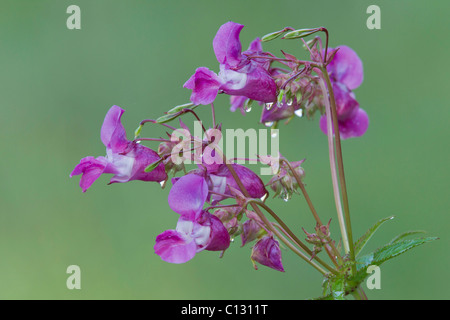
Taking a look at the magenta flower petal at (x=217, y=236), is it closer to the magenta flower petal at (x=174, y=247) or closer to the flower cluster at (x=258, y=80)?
the magenta flower petal at (x=174, y=247)

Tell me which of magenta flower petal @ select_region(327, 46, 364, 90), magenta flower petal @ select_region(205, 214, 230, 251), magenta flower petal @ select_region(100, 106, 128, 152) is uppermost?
magenta flower petal @ select_region(327, 46, 364, 90)

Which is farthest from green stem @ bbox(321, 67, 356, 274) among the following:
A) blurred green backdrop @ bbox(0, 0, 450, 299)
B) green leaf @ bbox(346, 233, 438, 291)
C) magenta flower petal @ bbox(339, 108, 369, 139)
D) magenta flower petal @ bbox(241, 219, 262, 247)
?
blurred green backdrop @ bbox(0, 0, 450, 299)

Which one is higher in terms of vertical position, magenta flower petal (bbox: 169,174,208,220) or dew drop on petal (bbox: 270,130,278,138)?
dew drop on petal (bbox: 270,130,278,138)

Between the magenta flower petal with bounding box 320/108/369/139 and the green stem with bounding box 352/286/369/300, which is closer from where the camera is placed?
the green stem with bounding box 352/286/369/300

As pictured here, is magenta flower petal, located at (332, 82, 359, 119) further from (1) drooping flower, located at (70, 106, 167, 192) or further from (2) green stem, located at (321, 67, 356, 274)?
(1) drooping flower, located at (70, 106, 167, 192)

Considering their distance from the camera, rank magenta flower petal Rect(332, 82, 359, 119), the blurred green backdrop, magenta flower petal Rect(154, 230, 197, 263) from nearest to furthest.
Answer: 1. magenta flower petal Rect(154, 230, 197, 263)
2. magenta flower petal Rect(332, 82, 359, 119)
3. the blurred green backdrop

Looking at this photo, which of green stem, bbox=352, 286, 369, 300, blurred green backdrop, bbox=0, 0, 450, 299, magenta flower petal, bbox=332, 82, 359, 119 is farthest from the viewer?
blurred green backdrop, bbox=0, 0, 450, 299
